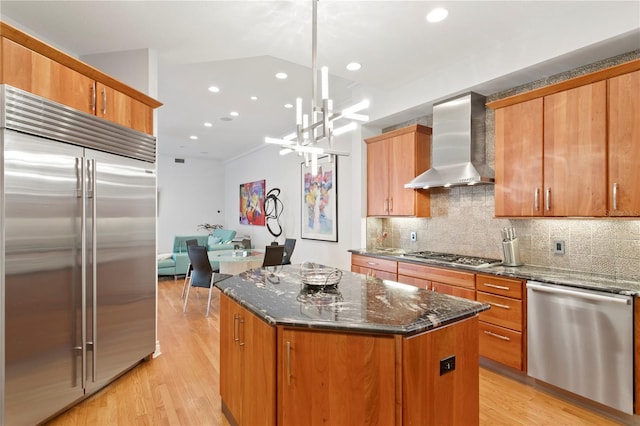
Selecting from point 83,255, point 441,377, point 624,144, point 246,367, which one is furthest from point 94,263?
point 624,144

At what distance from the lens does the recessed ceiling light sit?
8.21ft

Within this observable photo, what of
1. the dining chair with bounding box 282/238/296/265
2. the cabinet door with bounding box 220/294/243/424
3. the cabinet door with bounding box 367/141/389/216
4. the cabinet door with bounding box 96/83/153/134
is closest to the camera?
the cabinet door with bounding box 220/294/243/424

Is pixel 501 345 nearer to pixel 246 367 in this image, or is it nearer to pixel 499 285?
pixel 499 285

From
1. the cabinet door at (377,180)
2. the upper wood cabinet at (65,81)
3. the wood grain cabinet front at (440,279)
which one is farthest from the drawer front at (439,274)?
the upper wood cabinet at (65,81)

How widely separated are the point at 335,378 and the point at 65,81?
8.53ft

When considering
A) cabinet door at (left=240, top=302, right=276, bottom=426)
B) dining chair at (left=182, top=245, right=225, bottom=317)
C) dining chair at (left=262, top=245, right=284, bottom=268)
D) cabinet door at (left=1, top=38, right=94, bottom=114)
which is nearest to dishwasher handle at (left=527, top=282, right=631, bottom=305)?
cabinet door at (left=240, top=302, right=276, bottom=426)

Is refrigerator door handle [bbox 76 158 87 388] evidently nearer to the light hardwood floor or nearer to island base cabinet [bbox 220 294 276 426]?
the light hardwood floor

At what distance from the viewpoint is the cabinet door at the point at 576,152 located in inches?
97.8

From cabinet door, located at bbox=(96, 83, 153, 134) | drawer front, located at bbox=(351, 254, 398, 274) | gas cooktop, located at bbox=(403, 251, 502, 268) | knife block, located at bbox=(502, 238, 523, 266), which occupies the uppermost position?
cabinet door, located at bbox=(96, 83, 153, 134)

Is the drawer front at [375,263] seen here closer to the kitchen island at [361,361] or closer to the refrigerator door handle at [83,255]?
the kitchen island at [361,361]

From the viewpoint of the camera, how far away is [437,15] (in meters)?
2.57

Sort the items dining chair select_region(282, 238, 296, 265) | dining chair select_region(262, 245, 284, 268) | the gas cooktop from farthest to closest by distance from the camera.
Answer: dining chair select_region(282, 238, 296, 265) < dining chair select_region(262, 245, 284, 268) < the gas cooktop

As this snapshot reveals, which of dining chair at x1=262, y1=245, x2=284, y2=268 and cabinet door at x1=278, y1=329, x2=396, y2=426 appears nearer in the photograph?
cabinet door at x1=278, y1=329, x2=396, y2=426

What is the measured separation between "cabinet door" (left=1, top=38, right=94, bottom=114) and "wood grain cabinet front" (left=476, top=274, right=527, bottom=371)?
11.4 feet
